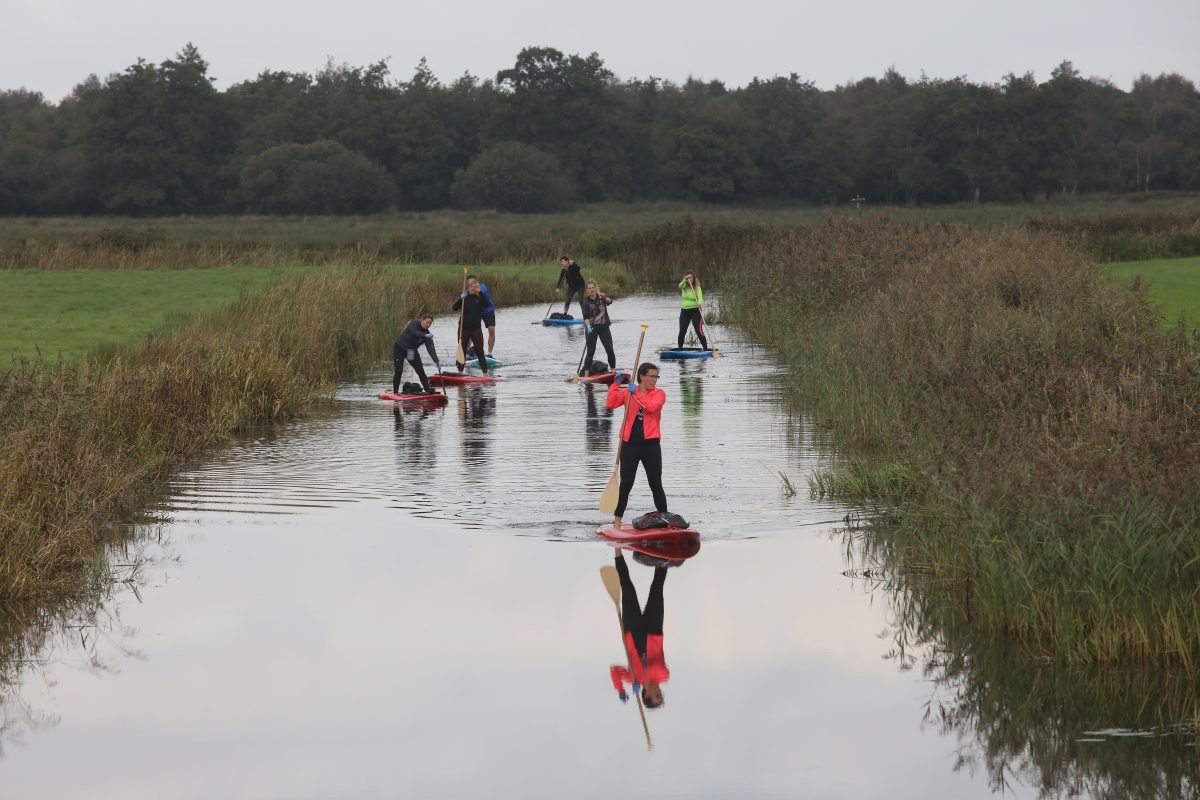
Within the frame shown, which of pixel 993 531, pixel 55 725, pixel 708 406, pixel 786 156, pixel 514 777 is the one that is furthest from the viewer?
pixel 786 156

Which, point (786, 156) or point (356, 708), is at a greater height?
point (786, 156)

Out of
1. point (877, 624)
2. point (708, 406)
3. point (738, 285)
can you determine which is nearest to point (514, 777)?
point (877, 624)

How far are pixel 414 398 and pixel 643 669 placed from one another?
1499 centimetres

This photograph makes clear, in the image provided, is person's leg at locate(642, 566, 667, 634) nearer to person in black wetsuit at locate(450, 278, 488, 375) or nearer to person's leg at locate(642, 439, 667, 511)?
person's leg at locate(642, 439, 667, 511)

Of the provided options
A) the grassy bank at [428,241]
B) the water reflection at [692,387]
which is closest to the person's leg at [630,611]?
the water reflection at [692,387]

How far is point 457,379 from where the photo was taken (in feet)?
90.8

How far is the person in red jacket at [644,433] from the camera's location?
13.6m

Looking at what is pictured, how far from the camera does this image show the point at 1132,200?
10194cm

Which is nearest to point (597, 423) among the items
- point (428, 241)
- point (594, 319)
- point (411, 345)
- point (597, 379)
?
point (411, 345)

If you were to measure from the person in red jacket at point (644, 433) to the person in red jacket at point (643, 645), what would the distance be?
1.13m

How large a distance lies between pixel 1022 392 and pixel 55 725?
9.33 m

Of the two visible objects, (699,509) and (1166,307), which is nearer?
(699,509)

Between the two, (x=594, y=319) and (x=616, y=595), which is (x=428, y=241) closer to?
(x=594, y=319)

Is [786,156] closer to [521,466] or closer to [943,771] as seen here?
[521,466]
